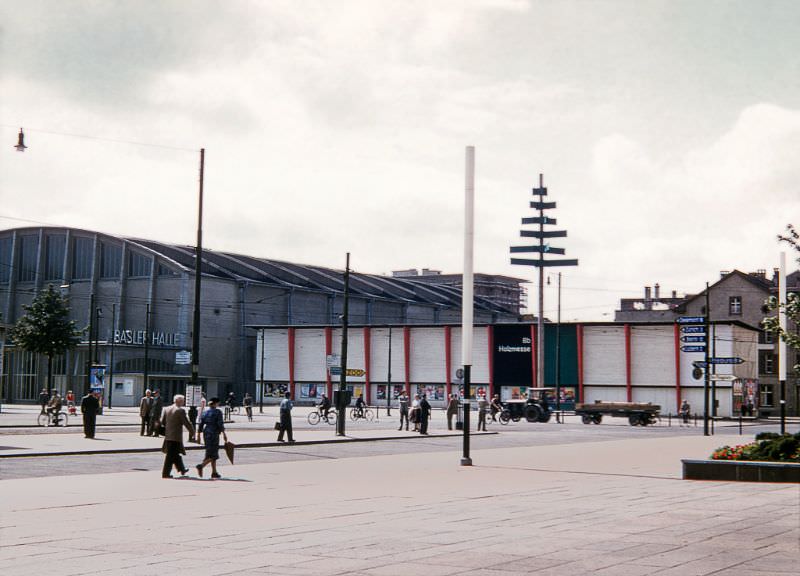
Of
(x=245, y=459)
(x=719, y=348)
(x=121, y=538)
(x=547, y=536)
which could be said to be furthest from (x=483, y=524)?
(x=719, y=348)

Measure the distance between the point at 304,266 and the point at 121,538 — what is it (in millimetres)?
106901

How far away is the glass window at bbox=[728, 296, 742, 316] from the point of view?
341ft

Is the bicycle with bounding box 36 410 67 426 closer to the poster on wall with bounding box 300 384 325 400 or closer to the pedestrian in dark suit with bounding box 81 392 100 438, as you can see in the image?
the pedestrian in dark suit with bounding box 81 392 100 438

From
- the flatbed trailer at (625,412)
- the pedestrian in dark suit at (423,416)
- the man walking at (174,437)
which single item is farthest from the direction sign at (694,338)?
the man walking at (174,437)

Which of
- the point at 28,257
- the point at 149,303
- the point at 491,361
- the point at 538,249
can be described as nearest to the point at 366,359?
the point at 491,361

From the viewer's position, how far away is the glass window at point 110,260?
323ft

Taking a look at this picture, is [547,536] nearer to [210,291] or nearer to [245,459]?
[245,459]

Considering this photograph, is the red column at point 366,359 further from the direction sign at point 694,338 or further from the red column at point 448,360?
the direction sign at point 694,338

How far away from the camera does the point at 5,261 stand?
10544 cm

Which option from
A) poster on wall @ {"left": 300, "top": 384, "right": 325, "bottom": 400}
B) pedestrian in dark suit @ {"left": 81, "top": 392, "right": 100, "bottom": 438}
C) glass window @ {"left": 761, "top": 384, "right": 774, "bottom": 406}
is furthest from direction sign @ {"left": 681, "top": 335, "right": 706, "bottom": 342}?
glass window @ {"left": 761, "top": 384, "right": 774, "bottom": 406}

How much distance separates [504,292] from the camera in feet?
511

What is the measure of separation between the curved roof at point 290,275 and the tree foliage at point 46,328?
1634 cm

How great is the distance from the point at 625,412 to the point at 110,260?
57.9 meters

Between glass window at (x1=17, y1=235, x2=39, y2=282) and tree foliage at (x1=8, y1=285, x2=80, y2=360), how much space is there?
2848cm
